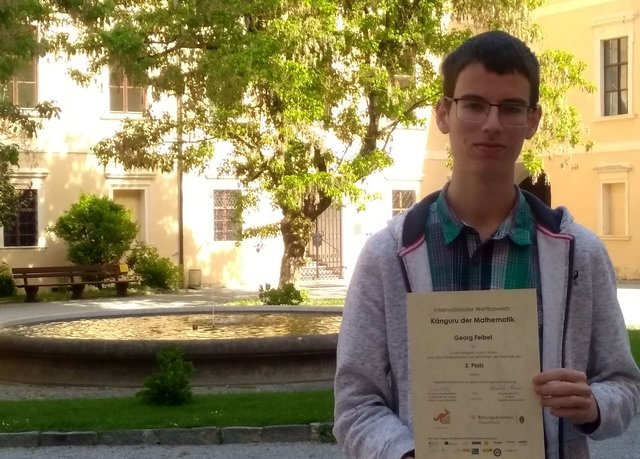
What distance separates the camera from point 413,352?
7.86 feet

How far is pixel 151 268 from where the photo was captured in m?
34.7

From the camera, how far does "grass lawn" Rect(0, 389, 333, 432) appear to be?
37.0 ft

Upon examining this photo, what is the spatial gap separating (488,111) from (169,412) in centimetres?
989

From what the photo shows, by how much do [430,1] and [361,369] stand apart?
24.1 m

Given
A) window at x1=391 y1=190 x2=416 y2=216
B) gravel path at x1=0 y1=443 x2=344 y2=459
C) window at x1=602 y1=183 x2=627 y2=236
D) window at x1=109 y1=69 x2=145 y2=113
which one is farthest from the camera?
window at x1=391 y1=190 x2=416 y2=216

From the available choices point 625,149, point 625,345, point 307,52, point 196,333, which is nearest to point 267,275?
point 625,149

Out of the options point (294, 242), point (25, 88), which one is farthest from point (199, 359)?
point (25, 88)

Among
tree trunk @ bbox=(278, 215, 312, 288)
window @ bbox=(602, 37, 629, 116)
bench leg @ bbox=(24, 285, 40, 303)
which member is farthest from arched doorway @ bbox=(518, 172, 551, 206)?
bench leg @ bbox=(24, 285, 40, 303)

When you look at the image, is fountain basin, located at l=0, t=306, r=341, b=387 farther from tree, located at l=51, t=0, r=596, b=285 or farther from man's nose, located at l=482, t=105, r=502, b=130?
man's nose, located at l=482, t=105, r=502, b=130

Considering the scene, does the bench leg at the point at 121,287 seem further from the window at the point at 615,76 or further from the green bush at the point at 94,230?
the window at the point at 615,76

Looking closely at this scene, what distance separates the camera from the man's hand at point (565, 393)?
2.32 m

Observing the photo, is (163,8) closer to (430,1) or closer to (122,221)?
(430,1)

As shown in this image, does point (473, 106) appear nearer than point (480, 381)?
No

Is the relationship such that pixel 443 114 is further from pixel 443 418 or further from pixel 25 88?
pixel 25 88
